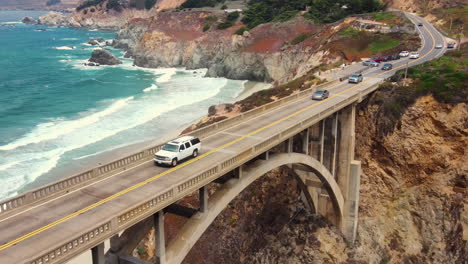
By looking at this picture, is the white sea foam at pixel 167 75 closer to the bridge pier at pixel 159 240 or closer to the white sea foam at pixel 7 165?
the white sea foam at pixel 7 165

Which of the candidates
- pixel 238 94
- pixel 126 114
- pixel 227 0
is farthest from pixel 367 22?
pixel 227 0

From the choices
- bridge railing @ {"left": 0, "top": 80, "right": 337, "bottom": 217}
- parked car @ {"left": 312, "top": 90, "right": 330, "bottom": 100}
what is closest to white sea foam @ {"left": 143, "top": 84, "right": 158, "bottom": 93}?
parked car @ {"left": 312, "top": 90, "right": 330, "bottom": 100}

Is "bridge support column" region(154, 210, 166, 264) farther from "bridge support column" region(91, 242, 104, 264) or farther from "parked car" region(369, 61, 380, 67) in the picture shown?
"parked car" region(369, 61, 380, 67)

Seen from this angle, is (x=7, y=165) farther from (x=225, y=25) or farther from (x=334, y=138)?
(x=225, y=25)

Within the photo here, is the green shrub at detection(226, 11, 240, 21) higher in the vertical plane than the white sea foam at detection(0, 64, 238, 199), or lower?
higher

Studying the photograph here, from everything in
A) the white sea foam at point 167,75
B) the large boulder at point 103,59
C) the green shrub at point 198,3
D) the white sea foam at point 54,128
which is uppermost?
the green shrub at point 198,3

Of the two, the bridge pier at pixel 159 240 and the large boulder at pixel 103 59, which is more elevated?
the bridge pier at pixel 159 240

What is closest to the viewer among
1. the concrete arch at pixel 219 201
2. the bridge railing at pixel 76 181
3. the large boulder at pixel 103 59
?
the bridge railing at pixel 76 181

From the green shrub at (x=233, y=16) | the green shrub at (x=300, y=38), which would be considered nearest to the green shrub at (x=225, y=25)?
the green shrub at (x=233, y=16)

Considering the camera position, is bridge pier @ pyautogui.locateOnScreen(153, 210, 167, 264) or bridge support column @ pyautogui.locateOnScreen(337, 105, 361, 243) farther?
bridge support column @ pyautogui.locateOnScreen(337, 105, 361, 243)
